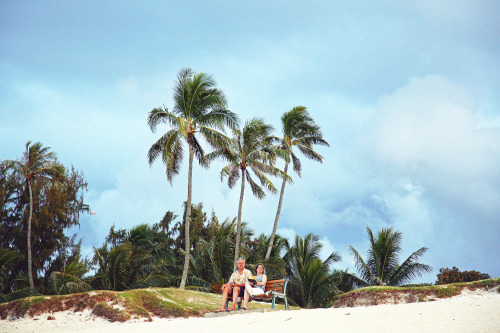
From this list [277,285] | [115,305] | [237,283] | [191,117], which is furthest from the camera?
[191,117]

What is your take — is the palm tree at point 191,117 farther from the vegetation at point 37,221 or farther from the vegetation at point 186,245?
the vegetation at point 37,221

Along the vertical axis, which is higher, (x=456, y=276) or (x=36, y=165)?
(x=36, y=165)

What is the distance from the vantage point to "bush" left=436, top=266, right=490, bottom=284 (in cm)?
2527

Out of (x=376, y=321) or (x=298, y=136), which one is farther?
(x=298, y=136)

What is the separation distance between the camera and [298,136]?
95.1ft

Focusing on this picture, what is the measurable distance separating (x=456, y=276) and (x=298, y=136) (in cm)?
1210

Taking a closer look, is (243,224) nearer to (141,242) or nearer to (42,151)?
(141,242)

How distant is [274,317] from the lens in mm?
8508

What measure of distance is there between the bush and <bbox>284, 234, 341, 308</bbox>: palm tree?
20.4 ft

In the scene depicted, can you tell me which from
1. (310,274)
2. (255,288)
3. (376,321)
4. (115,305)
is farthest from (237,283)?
(310,274)

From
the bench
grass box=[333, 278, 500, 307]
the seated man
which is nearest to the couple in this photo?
the seated man

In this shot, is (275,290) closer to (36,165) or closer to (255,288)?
(255,288)

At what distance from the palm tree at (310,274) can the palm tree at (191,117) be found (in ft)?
24.3

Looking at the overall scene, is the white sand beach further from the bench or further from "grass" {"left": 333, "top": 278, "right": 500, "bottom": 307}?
"grass" {"left": 333, "top": 278, "right": 500, "bottom": 307}
